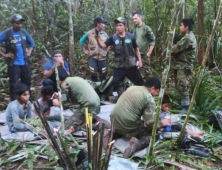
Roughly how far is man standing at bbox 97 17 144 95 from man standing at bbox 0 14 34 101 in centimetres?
156

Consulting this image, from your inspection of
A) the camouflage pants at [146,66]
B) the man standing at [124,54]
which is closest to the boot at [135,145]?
the man standing at [124,54]

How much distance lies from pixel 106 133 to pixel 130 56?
202 cm

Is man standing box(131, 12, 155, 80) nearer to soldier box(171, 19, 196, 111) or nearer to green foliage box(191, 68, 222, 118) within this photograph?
soldier box(171, 19, 196, 111)

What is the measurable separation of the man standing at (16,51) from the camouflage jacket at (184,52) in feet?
9.17

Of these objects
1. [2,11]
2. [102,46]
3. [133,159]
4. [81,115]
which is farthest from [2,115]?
[2,11]

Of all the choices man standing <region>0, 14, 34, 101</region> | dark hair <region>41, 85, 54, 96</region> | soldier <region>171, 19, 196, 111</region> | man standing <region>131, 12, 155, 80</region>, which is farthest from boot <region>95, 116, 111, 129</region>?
man standing <region>131, 12, 155, 80</region>

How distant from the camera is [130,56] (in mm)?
5891

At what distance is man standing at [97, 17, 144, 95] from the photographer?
585cm

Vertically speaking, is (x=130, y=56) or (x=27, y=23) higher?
(x=27, y=23)

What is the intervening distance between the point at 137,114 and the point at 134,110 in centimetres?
8

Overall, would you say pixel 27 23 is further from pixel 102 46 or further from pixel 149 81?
pixel 149 81

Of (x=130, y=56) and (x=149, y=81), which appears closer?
(x=149, y=81)

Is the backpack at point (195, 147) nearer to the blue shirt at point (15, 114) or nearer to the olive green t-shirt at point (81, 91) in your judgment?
the olive green t-shirt at point (81, 91)

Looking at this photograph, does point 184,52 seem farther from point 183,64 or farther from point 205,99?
point 205,99
